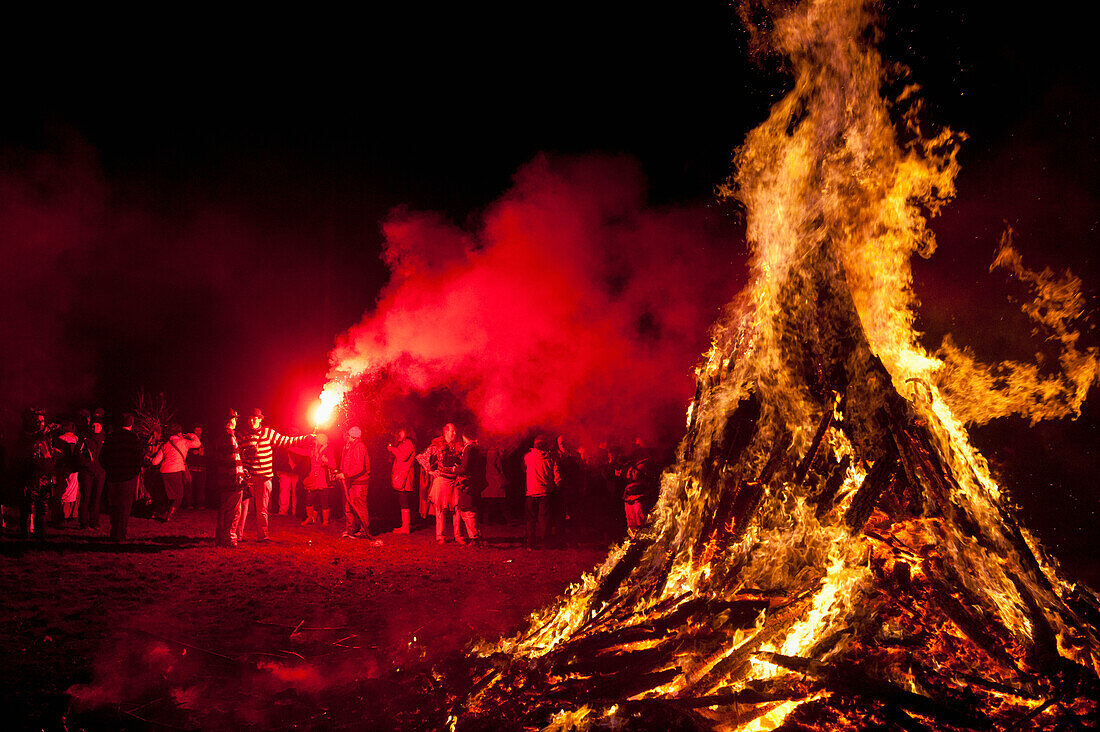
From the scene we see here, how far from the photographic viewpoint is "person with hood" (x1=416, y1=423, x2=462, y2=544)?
10.8 meters

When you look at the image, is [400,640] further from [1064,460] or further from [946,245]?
[1064,460]

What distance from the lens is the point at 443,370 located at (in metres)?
10.2

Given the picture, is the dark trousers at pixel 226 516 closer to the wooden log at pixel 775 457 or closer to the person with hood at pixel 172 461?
the person with hood at pixel 172 461

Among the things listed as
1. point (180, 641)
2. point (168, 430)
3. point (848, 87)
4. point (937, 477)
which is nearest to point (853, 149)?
point (848, 87)

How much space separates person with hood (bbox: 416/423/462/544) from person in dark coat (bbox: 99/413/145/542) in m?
4.58

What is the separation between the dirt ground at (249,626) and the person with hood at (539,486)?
1.57ft

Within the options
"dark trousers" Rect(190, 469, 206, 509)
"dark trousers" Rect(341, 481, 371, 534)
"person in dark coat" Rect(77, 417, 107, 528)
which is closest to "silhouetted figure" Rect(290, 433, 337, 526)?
"dark trousers" Rect(341, 481, 371, 534)

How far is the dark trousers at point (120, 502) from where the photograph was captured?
30.5ft

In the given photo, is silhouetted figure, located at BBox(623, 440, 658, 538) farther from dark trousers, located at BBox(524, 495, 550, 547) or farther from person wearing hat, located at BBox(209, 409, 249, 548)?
person wearing hat, located at BBox(209, 409, 249, 548)

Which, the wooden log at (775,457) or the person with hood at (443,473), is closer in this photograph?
the wooden log at (775,457)

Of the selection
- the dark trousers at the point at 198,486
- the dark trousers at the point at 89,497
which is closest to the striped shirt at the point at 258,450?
the dark trousers at the point at 89,497

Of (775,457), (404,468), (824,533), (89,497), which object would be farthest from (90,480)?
(824,533)

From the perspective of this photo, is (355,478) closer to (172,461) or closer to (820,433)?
(172,461)

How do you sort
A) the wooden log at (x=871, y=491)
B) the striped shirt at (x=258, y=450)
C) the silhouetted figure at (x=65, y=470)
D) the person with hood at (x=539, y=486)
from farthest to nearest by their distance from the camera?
the person with hood at (x=539, y=486), the silhouetted figure at (x=65, y=470), the striped shirt at (x=258, y=450), the wooden log at (x=871, y=491)
